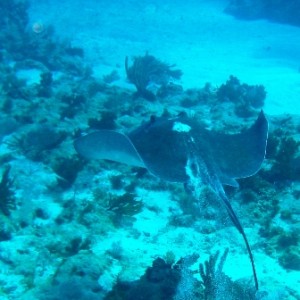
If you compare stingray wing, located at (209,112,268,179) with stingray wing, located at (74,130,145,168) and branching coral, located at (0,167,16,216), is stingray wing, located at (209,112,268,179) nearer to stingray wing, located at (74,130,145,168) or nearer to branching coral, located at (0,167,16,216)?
stingray wing, located at (74,130,145,168)

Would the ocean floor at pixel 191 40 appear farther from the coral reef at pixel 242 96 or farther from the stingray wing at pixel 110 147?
the stingray wing at pixel 110 147

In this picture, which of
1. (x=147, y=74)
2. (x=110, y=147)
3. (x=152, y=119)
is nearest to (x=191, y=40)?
(x=147, y=74)

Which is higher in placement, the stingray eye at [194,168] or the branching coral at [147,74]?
the stingray eye at [194,168]

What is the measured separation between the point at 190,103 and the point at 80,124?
14.8 ft

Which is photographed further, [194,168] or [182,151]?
[182,151]

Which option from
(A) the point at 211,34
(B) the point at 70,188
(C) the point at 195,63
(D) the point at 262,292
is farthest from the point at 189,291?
(A) the point at 211,34

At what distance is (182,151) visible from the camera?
5.16 m

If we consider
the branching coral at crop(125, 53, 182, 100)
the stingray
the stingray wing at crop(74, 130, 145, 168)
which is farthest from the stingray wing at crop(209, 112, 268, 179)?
the branching coral at crop(125, 53, 182, 100)

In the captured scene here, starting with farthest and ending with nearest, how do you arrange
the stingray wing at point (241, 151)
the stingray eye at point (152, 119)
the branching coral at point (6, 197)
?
the stingray eye at point (152, 119) < the branching coral at point (6, 197) < the stingray wing at point (241, 151)

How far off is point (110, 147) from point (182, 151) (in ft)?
3.88

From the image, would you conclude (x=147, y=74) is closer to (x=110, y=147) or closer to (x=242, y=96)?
(x=242, y=96)

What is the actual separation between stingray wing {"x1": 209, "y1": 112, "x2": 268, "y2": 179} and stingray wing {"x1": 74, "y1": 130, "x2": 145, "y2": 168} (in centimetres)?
143

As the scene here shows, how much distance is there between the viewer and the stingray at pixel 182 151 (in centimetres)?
486

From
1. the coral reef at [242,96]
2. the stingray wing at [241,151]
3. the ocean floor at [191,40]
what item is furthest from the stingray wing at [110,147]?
the ocean floor at [191,40]
